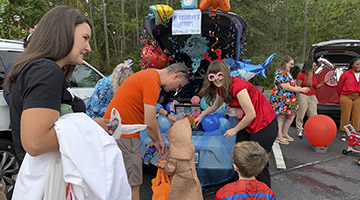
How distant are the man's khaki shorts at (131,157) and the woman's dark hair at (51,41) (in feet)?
4.23

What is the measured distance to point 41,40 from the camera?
3.80 ft

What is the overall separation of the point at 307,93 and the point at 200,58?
8.47 feet

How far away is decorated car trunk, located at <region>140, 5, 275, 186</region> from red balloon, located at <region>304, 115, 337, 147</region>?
1.36 metres

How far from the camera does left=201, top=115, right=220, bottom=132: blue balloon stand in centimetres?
348

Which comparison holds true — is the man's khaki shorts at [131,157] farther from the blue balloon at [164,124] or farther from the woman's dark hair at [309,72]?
the woman's dark hair at [309,72]

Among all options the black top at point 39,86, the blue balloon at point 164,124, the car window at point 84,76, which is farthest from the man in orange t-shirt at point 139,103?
→ the car window at point 84,76

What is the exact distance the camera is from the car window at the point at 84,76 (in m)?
4.08

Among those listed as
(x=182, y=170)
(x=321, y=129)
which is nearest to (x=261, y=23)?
(x=321, y=129)

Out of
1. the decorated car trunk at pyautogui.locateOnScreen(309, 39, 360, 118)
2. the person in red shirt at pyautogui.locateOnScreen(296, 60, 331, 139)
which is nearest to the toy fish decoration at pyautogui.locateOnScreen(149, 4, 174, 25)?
the person in red shirt at pyautogui.locateOnScreen(296, 60, 331, 139)

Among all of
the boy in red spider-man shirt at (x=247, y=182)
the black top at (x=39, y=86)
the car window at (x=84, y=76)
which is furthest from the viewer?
the car window at (x=84, y=76)

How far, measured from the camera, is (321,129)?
4418 mm

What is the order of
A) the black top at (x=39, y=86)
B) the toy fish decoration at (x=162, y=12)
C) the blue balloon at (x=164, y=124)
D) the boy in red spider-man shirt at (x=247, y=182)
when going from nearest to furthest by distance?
1. the black top at (x=39, y=86)
2. the boy in red spider-man shirt at (x=247, y=182)
3. the blue balloon at (x=164, y=124)
4. the toy fish decoration at (x=162, y=12)

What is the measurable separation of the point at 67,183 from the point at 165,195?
1.49 meters

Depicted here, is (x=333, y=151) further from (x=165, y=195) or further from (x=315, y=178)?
(x=165, y=195)
